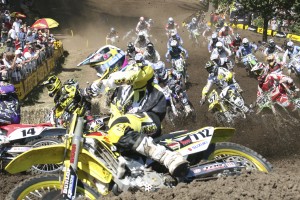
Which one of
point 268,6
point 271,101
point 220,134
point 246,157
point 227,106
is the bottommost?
point 227,106

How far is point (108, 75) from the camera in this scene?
5.08 meters

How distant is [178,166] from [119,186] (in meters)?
0.67

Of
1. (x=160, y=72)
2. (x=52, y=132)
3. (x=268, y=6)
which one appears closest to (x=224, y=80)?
(x=160, y=72)

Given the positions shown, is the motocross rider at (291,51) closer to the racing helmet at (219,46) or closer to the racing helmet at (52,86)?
the racing helmet at (219,46)

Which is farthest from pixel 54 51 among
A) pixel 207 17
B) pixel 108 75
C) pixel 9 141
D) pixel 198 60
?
pixel 207 17

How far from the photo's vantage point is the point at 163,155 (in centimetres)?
484

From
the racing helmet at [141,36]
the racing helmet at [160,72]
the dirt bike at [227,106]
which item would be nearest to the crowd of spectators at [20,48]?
the racing helmet at [141,36]

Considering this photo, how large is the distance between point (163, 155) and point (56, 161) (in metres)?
1.11

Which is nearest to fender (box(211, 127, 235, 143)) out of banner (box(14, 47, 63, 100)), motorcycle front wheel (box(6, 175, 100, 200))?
motorcycle front wheel (box(6, 175, 100, 200))

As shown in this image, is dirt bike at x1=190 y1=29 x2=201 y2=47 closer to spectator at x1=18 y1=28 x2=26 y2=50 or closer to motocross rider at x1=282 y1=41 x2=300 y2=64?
motocross rider at x1=282 y1=41 x2=300 y2=64

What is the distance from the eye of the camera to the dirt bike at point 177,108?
462 inches

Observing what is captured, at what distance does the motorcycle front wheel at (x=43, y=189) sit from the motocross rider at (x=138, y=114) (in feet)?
1.94

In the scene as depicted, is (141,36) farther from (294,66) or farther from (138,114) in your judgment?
(138,114)

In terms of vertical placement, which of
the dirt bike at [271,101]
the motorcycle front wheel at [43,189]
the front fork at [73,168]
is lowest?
the dirt bike at [271,101]
